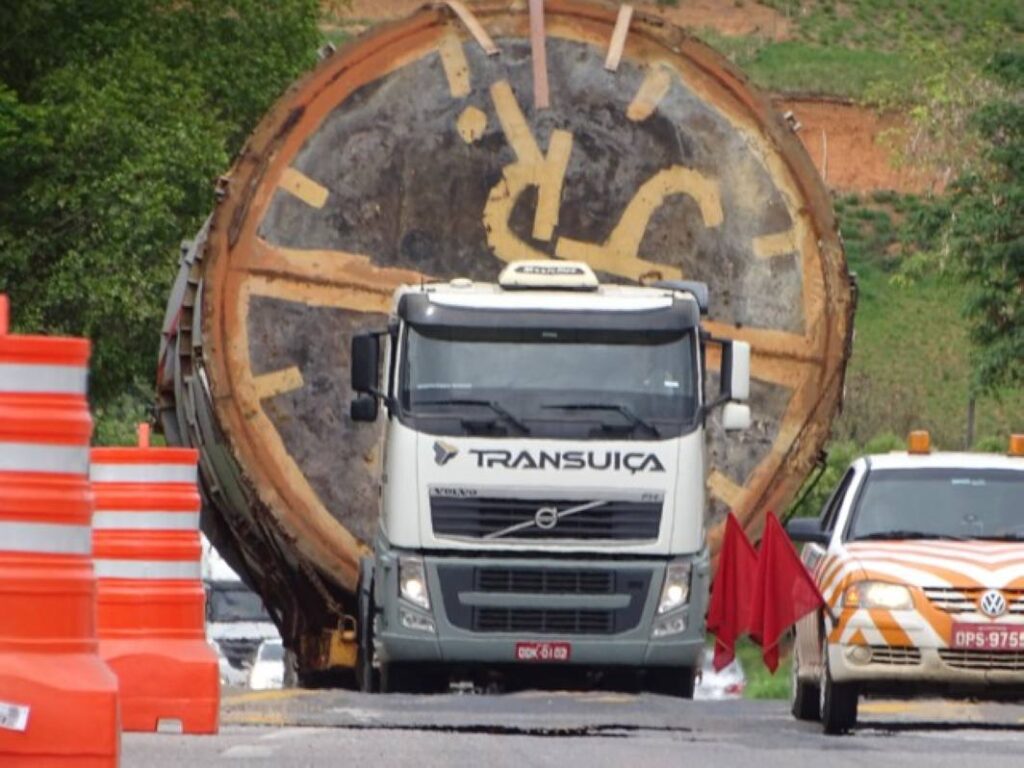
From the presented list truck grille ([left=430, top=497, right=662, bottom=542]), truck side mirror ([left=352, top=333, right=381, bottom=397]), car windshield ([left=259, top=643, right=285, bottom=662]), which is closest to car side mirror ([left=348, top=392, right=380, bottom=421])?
truck side mirror ([left=352, top=333, right=381, bottom=397])

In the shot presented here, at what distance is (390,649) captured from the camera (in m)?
17.7

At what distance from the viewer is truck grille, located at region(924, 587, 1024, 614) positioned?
16094mm

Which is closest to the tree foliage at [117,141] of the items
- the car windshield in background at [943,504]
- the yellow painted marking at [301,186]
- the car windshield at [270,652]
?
the car windshield at [270,652]

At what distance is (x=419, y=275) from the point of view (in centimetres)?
1844

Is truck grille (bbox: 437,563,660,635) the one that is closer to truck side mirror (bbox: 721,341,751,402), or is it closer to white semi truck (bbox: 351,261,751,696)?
white semi truck (bbox: 351,261,751,696)

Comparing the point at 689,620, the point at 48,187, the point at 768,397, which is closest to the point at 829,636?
the point at 689,620

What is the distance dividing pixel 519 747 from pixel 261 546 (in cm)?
577

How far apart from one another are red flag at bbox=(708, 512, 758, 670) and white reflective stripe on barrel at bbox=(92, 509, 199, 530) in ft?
15.2

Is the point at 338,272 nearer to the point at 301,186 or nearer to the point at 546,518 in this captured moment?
the point at 301,186

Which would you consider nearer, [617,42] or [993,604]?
Result: [993,604]

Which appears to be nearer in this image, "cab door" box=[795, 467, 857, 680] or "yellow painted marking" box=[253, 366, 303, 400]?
"cab door" box=[795, 467, 857, 680]

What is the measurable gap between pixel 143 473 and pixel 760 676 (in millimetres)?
29296

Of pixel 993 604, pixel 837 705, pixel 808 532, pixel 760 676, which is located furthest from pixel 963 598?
pixel 760 676

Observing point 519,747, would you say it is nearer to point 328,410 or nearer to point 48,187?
point 328,410
